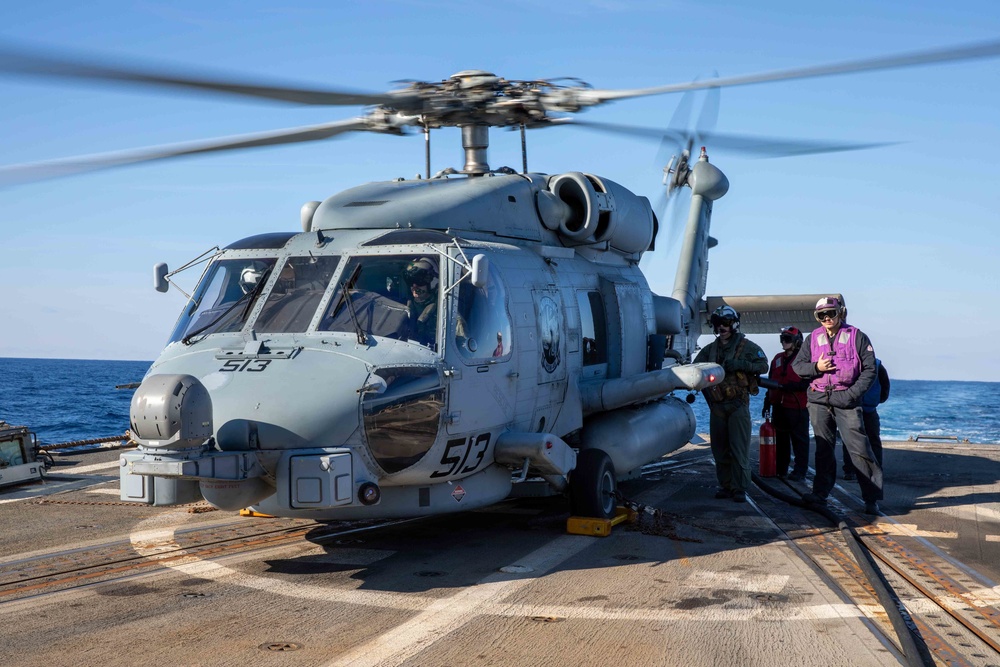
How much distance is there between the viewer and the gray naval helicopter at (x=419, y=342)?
6055mm

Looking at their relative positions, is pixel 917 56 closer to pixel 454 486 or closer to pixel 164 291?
pixel 454 486

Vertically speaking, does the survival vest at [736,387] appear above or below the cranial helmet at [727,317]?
below

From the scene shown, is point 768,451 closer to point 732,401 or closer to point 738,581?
point 732,401

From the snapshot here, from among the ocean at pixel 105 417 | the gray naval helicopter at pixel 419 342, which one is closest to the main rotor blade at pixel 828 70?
the gray naval helicopter at pixel 419 342

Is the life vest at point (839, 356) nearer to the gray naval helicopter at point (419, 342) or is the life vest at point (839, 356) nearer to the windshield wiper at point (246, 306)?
the gray naval helicopter at point (419, 342)

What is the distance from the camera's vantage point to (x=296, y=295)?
7301mm

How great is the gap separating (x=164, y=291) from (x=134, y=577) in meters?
2.50

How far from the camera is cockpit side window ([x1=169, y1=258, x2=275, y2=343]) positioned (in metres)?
7.35

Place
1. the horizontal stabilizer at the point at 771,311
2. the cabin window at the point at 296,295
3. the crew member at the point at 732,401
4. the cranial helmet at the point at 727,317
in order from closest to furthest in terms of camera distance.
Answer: the cabin window at the point at 296,295 → the crew member at the point at 732,401 → the cranial helmet at the point at 727,317 → the horizontal stabilizer at the point at 771,311

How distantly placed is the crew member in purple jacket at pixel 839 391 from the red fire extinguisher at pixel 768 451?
2333 millimetres

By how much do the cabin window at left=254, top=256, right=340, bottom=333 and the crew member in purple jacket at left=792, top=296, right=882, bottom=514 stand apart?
196 inches

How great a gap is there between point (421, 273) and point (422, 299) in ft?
0.75

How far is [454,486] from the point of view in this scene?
7258 mm

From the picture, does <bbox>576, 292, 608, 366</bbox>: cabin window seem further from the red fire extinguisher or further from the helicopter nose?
the helicopter nose
